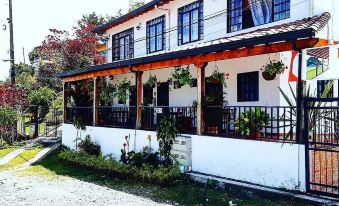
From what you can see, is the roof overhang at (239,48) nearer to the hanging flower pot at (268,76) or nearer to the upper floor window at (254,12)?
the hanging flower pot at (268,76)

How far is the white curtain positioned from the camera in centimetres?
1338

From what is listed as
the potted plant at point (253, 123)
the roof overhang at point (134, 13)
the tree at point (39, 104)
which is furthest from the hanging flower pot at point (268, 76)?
the tree at point (39, 104)

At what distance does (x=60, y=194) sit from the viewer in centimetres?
1052

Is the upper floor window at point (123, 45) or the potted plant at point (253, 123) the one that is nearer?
the potted plant at point (253, 123)

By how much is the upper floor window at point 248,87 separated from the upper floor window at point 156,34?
5.80m

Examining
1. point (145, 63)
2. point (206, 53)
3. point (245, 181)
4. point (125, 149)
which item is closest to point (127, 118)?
point (125, 149)

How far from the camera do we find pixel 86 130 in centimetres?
1791

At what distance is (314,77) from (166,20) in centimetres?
1088

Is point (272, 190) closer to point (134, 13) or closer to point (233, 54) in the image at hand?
point (233, 54)

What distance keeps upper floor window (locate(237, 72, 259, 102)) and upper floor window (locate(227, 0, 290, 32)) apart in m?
1.93

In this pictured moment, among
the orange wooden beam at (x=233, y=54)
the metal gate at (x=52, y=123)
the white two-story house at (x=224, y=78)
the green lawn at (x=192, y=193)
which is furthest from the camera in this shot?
the metal gate at (x=52, y=123)

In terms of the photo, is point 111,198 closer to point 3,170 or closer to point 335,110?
point 335,110

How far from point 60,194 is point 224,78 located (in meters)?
6.88

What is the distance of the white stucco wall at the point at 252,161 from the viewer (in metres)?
8.73
